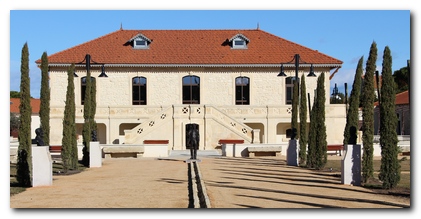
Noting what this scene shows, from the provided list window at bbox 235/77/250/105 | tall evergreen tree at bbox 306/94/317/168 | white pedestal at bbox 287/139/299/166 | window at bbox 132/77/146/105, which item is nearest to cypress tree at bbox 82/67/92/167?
white pedestal at bbox 287/139/299/166

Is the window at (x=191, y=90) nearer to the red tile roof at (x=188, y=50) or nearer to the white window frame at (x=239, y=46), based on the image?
the red tile roof at (x=188, y=50)

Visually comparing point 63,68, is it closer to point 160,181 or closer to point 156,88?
point 156,88

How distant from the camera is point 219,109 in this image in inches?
1876

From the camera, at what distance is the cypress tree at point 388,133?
1903cm

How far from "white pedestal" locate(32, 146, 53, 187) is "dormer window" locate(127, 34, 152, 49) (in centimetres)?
3406

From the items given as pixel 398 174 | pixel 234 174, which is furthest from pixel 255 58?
pixel 398 174

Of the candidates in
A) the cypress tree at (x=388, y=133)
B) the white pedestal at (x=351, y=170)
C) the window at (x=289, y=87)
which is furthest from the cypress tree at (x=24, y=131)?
the window at (x=289, y=87)

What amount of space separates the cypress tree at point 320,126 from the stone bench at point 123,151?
13.6 meters

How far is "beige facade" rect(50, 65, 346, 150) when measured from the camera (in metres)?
46.2

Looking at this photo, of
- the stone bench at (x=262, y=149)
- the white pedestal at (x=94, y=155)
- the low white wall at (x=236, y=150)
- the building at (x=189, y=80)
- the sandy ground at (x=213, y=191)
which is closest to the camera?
the sandy ground at (x=213, y=191)

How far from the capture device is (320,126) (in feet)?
87.1

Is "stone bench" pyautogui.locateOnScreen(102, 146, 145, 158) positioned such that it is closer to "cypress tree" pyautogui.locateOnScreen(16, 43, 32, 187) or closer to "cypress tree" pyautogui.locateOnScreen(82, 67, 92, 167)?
"cypress tree" pyautogui.locateOnScreen(82, 67, 92, 167)

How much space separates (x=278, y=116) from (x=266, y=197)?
107 feet

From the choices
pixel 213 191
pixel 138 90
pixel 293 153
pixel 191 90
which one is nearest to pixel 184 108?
pixel 191 90
